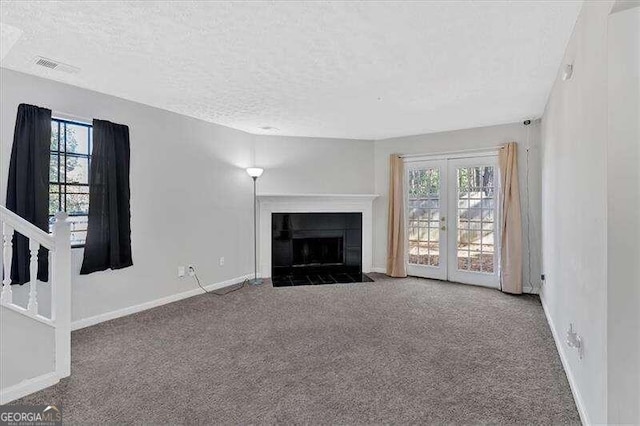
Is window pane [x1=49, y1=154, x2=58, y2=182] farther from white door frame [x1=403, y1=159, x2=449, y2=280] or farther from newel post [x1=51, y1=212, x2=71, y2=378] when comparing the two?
white door frame [x1=403, y1=159, x2=449, y2=280]

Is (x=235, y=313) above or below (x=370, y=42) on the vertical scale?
below

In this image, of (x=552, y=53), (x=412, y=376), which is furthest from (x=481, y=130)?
(x=412, y=376)

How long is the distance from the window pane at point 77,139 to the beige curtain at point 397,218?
4240 millimetres

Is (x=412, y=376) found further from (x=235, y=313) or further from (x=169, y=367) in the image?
(x=235, y=313)

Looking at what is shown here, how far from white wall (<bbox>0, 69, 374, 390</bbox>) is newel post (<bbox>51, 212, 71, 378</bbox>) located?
1.01m

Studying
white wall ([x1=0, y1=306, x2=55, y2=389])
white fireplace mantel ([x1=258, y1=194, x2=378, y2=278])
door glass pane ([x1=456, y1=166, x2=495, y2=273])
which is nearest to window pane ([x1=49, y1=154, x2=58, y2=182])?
white wall ([x1=0, y1=306, x2=55, y2=389])

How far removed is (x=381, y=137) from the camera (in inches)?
222

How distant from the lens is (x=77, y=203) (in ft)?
11.4

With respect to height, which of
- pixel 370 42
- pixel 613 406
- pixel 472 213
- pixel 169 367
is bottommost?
pixel 169 367

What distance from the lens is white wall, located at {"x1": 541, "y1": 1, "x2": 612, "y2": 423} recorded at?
5.04ft

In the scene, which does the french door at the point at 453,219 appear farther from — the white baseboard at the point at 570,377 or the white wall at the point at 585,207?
the white wall at the point at 585,207

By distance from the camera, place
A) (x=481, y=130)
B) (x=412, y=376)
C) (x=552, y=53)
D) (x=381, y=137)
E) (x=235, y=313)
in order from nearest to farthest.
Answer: (x=412, y=376) → (x=552, y=53) → (x=235, y=313) → (x=481, y=130) → (x=381, y=137)

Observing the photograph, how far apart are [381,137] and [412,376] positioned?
13.5 ft

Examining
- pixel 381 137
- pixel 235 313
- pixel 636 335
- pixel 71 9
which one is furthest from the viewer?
pixel 381 137
